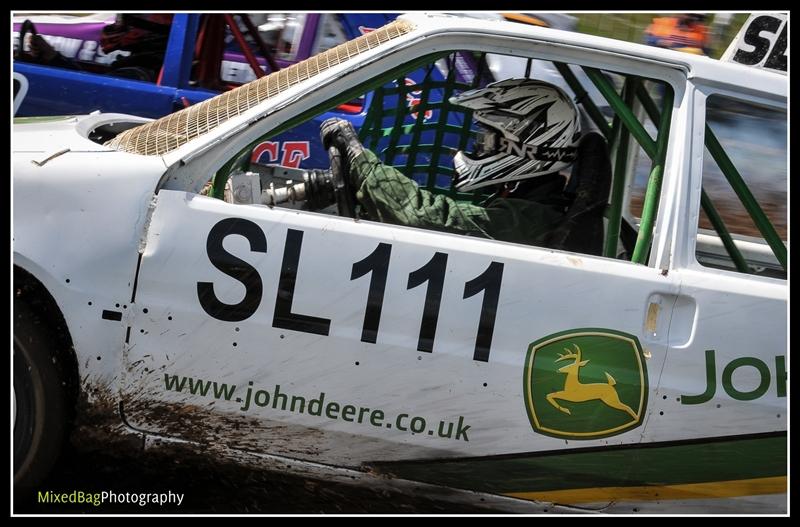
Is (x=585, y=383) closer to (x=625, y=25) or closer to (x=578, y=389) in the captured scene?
(x=578, y=389)

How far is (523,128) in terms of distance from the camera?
3365 mm

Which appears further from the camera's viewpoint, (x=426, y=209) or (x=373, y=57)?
(x=426, y=209)

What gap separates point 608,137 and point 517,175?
60cm

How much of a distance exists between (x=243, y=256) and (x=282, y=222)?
0.49 feet

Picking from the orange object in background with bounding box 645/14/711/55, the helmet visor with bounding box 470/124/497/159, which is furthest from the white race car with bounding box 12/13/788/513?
the orange object in background with bounding box 645/14/711/55

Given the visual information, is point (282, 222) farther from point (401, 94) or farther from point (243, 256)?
point (401, 94)

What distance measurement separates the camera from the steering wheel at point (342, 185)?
3.26 meters

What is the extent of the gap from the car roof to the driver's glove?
26cm

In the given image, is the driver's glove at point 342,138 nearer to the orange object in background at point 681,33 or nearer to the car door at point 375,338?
the car door at point 375,338

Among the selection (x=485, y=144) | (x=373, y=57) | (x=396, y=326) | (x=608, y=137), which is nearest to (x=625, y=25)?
(x=608, y=137)

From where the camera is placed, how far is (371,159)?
3.26 m

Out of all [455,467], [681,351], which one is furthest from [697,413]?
[455,467]

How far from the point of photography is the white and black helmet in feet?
11.0

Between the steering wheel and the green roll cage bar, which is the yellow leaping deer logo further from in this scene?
the steering wheel
